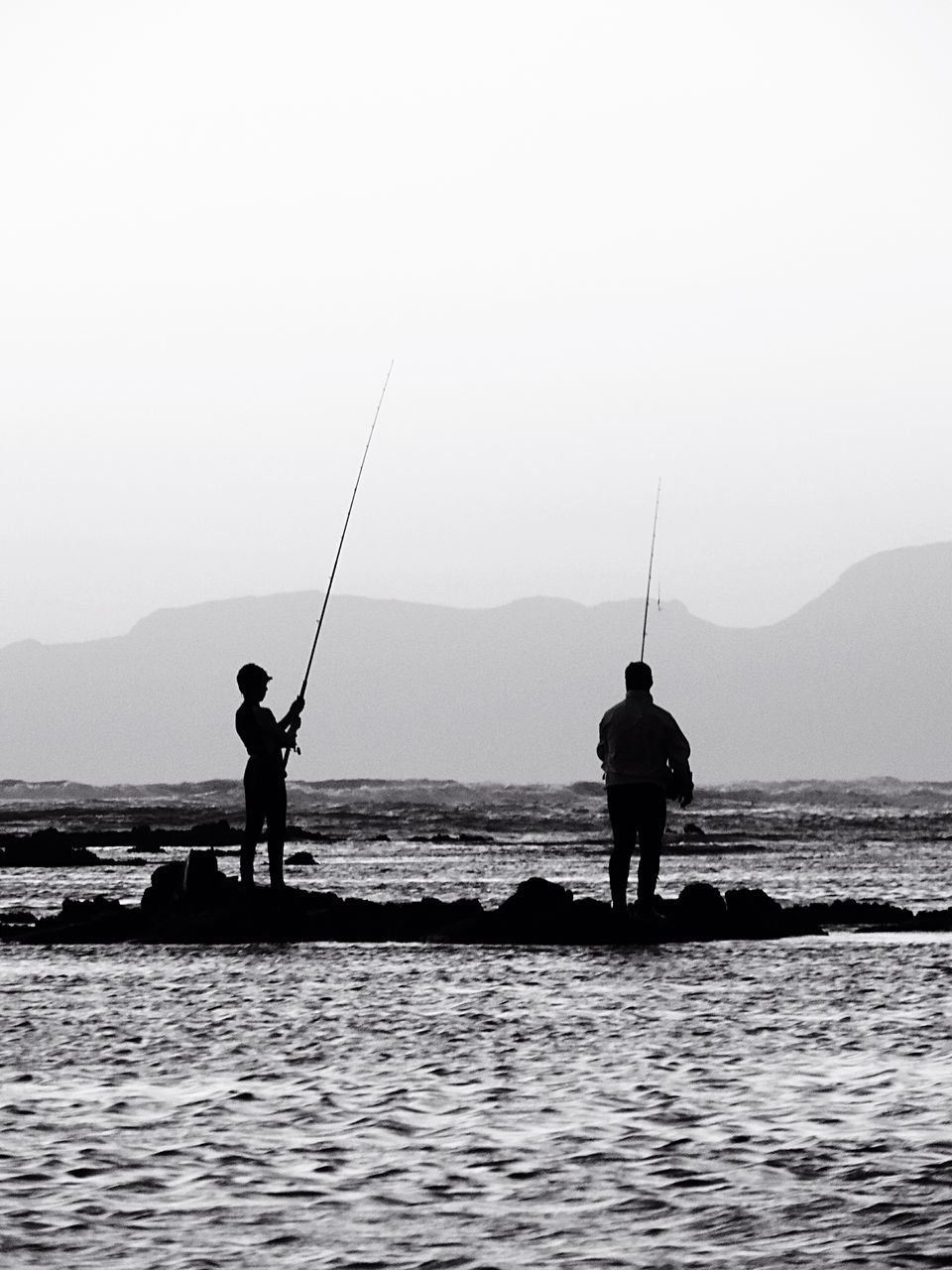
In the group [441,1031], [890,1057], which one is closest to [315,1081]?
[441,1031]

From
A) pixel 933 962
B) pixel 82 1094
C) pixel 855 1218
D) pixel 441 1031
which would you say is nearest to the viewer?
pixel 855 1218

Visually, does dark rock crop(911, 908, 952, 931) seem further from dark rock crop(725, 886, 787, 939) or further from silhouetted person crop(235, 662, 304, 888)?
silhouetted person crop(235, 662, 304, 888)

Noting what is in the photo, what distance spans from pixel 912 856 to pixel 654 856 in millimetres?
16224

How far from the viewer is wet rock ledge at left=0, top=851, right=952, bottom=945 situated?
1133 cm

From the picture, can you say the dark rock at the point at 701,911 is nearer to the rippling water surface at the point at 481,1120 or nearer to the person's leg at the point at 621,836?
the person's leg at the point at 621,836

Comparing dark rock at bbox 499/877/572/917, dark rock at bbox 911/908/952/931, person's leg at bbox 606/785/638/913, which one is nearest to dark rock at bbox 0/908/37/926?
dark rock at bbox 499/877/572/917

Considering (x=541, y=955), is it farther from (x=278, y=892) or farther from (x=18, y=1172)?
(x=18, y=1172)

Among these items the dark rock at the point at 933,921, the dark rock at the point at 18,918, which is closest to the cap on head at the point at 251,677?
the dark rock at the point at 18,918

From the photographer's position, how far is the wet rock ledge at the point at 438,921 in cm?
1133

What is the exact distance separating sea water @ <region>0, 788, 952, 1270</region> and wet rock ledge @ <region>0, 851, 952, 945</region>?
634 millimetres

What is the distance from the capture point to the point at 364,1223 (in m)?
4.21

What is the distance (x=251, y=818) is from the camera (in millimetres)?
12234

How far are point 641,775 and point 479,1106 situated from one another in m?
6.19

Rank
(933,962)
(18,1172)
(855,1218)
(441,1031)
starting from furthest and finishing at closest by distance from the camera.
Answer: (933,962), (441,1031), (18,1172), (855,1218)
